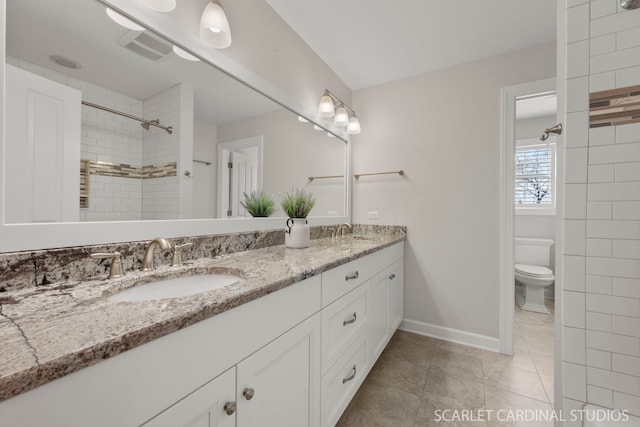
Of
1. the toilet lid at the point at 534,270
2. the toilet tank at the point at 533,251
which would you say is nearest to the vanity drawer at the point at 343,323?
the toilet lid at the point at 534,270

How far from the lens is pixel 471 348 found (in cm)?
200


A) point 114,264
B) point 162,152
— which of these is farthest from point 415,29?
point 114,264

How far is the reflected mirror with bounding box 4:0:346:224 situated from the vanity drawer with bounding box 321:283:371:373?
0.72 m

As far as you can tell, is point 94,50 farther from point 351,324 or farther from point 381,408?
point 381,408

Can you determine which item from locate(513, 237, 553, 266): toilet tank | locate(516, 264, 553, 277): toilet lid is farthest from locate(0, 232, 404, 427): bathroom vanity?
locate(513, 237, 553, 266): toilet tank

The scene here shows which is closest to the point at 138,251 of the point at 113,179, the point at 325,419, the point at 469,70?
the point at 113,179

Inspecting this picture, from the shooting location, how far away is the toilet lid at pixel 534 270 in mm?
2627

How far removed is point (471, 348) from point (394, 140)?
1822 mm

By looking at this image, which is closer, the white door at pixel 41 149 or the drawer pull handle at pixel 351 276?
the white door at pixel 41 149

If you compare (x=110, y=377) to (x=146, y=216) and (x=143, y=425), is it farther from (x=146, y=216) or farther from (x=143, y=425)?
(x=146, y=216)

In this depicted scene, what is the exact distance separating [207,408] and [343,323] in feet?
2.36

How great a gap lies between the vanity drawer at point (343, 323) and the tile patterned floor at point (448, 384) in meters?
0.41

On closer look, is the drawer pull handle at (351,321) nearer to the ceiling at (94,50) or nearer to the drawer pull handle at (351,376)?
the drawer pull handle at (351,376)

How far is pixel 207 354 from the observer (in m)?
0.60
